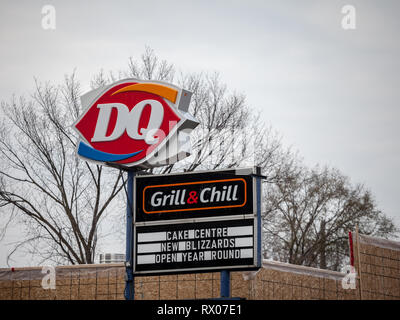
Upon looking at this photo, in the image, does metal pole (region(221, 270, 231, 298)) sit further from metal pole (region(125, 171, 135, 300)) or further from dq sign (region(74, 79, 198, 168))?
dq sign (region(74, 79, 198, 168))

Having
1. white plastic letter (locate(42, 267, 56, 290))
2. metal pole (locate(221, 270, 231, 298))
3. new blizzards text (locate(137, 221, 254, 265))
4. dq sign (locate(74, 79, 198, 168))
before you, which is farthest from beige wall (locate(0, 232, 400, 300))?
dq sign (locate(74, 79, 198, 168))

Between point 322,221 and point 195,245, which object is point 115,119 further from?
point 322,221

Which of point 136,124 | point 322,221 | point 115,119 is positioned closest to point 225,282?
point 136,124

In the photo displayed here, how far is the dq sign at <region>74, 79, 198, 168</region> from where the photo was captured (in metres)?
13.1

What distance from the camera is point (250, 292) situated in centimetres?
1658

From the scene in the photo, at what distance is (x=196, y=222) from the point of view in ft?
41.0

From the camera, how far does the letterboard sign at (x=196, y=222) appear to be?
12.2 m

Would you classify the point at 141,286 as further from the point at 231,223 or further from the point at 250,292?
the point at 231,223

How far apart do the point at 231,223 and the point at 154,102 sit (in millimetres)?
2945

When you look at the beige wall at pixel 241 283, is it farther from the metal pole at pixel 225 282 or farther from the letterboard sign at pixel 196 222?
the letterboard sign at pixel 196 222

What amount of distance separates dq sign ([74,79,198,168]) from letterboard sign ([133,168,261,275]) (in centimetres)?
56

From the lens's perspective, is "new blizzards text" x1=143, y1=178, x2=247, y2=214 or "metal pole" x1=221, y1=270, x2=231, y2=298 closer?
"new blizzards text" x1=143, y1=178, x2=247, y2=214

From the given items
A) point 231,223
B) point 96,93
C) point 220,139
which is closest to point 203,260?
point 231,223
